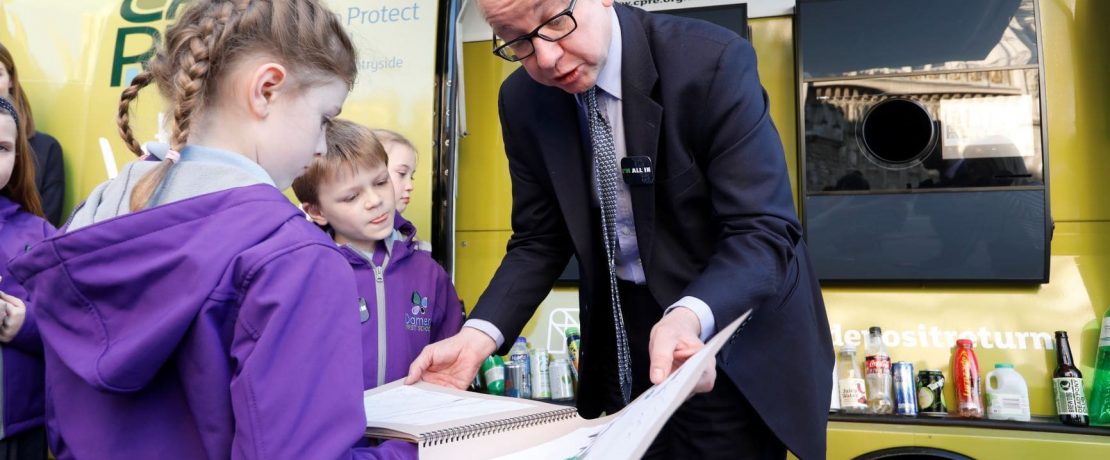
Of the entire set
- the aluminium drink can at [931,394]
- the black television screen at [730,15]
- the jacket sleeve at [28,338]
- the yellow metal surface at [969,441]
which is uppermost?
the black television screen at [730,15]

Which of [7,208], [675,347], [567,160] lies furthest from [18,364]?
[675,347]

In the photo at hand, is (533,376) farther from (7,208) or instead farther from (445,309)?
(7,208)

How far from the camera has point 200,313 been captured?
2.74 ft

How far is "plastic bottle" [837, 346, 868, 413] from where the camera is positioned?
2.67 metres

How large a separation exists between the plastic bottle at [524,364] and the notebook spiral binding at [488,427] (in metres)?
1.73

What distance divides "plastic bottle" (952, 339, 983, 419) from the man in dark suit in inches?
48.1

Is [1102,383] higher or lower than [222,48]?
lower

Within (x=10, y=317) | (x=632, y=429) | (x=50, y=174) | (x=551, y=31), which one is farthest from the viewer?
(x=50, y=174)

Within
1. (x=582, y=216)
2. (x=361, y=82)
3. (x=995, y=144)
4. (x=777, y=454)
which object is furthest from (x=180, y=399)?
(x=995, y=144)

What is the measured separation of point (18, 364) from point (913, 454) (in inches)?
105

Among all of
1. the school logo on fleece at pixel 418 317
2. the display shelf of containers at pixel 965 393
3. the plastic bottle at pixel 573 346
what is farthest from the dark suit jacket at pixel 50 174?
the display shelf of containers at pixel 965 393

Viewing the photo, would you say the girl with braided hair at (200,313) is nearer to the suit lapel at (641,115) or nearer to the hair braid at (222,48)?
the hair braid at (222,48)

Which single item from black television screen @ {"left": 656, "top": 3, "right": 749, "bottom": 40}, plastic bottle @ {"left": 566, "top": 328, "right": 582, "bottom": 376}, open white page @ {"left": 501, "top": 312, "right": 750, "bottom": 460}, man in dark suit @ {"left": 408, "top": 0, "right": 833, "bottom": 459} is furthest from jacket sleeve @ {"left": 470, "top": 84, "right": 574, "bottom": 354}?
black television screen @ {"left": 656, "top": 3, "right": 749, "bottom": 40}

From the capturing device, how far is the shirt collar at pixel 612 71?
160cm
